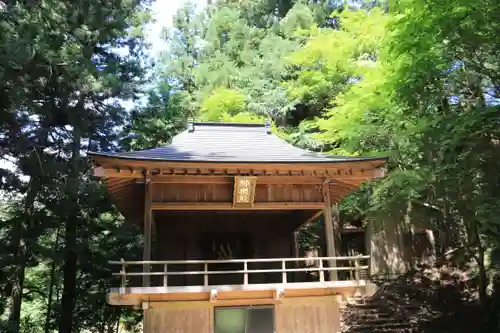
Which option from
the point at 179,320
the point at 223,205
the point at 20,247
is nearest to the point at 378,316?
the point at 223,205

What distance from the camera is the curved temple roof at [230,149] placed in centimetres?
904

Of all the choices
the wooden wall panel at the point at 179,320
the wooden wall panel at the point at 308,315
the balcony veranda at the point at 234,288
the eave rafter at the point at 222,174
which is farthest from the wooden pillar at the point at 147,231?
the wooden wall panel at the point at 308,315

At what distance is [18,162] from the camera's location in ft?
44.5

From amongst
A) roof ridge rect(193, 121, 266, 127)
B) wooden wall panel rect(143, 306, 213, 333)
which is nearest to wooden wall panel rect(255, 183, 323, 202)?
wooden wall panel rect(143, 306, 213, 333)

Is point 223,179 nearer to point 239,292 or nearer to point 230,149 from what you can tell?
point 230,149

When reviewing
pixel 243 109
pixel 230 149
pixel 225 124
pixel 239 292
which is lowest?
pixel 239 292

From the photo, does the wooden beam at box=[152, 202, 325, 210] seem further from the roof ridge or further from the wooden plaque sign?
the roof ridge

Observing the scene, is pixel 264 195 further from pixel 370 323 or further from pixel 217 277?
pixel 370 323

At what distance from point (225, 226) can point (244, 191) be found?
2704 mm

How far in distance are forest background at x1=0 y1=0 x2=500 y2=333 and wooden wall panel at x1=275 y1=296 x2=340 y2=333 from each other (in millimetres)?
4261

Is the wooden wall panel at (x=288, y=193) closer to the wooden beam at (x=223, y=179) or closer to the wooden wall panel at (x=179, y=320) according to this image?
the wooden beam at (x=223, y=179)

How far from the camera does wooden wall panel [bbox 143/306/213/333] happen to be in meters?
8.29

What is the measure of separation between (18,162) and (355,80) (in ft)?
39.1

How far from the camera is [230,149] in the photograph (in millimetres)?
10484
